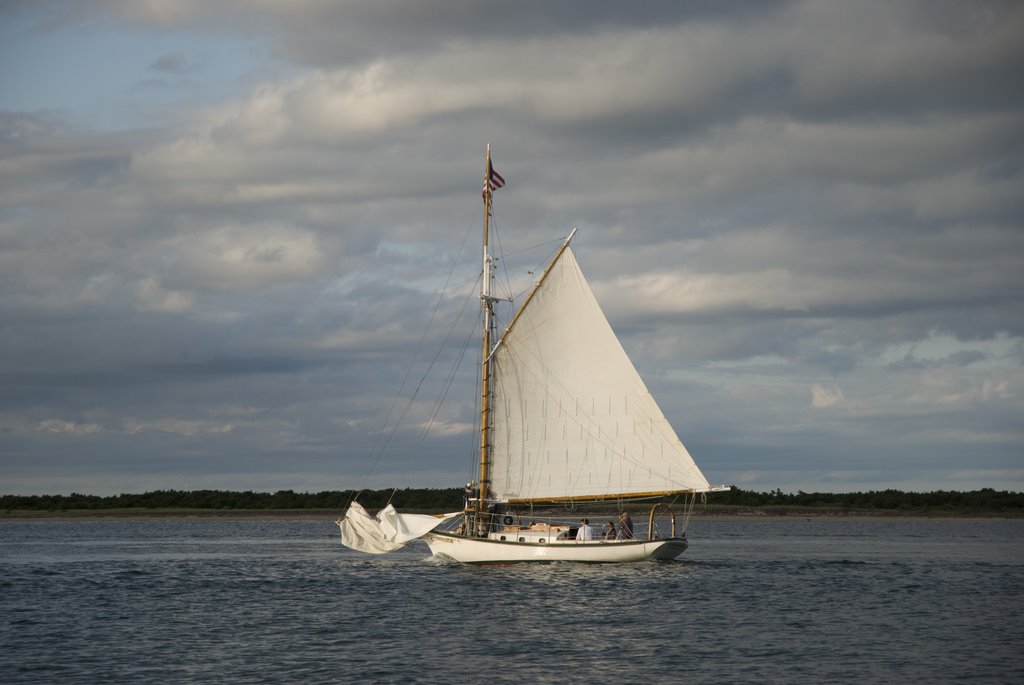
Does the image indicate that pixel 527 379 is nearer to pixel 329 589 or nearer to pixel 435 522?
pixel 435 522

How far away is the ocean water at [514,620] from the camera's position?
110 feet

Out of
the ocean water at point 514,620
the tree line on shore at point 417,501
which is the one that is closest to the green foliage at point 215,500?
the tree line on shore at point 417,501

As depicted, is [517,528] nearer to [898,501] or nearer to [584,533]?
[584,533]

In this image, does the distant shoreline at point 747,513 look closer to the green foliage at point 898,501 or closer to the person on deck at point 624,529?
the green foliage at point 898,501

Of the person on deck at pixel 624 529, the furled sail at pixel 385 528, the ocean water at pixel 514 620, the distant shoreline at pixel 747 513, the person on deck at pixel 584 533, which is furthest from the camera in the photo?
the distant shoreline at pixel 747 513

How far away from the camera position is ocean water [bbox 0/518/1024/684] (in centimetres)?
3341

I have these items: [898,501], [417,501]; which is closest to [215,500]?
[417,501]

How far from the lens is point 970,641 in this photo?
3844 cm

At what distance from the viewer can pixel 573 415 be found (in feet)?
Result: 204

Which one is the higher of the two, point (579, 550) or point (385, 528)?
point (385, 528)

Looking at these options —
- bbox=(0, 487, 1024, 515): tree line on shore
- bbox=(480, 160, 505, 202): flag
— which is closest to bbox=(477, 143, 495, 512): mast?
bbox=(480, 160, 505, 202): flag

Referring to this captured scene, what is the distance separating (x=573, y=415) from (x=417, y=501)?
345 feet

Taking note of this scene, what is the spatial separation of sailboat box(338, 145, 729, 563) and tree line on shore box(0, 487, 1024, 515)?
95.4 m

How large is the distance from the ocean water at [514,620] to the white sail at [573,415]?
182 inches
